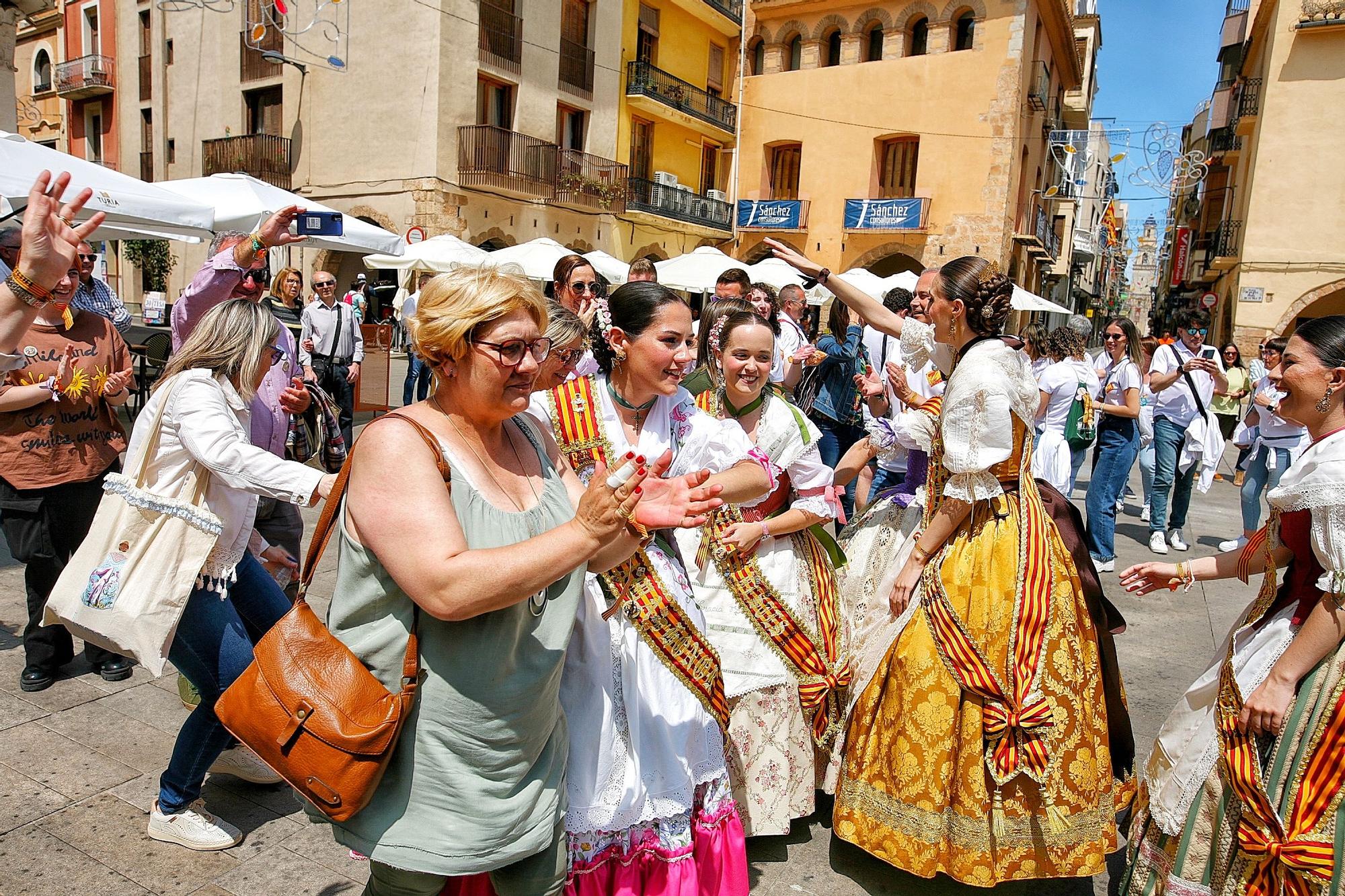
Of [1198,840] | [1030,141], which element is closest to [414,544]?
[1198,840]

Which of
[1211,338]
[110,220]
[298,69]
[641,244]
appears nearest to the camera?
[110,220]

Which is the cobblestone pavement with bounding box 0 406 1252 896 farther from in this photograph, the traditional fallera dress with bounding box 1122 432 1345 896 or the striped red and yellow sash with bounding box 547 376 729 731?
the striped red and yellow sash with bounding box 547 376 729 731

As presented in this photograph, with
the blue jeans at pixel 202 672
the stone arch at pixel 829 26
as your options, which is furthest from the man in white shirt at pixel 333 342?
the stone arch at pixel 829 26

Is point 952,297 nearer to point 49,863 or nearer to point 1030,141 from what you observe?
point 49,863

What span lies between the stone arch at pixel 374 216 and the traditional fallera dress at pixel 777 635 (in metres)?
17.6

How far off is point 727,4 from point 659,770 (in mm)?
27153

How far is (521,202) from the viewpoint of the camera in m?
20.5

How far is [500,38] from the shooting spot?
63.3ft

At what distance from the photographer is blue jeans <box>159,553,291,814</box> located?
Answer: 2.71 meters

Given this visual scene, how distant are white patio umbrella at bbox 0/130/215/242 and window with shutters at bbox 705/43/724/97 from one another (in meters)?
21.5

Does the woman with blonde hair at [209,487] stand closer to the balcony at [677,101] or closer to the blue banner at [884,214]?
the balcony at [677,101]

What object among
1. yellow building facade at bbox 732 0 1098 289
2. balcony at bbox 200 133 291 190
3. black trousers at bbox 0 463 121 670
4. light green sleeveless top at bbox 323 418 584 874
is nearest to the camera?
light green sleeveless top at bbox 323 418 584 874

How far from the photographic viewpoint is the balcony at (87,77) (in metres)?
24.3

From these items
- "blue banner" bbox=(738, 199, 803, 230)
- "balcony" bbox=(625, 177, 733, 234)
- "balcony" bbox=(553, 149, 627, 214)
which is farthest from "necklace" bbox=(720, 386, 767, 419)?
"blue banner" bbox=(738, 199, 803, 230)
